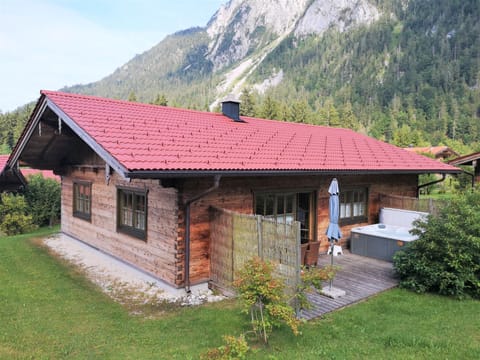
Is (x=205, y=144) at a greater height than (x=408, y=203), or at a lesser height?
greater

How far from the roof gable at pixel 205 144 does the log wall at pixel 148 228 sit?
1.00m

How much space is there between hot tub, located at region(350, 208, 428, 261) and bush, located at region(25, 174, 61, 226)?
15790mm

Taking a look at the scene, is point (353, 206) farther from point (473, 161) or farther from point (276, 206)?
point (473, 161)

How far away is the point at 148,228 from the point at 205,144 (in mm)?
2289

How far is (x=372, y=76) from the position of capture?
129 meters

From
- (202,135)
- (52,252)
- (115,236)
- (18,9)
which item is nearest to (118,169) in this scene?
(202,135)

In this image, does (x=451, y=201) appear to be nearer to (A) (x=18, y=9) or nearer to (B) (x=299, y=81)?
(A) (x=18, y=9)

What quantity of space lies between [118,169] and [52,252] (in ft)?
21.6

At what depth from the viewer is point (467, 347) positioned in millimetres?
5012

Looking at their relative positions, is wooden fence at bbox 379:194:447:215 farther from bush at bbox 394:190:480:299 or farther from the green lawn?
the green lawn

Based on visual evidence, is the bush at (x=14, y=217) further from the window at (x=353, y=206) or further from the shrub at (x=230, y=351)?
the shrub at (x=230, y=351)

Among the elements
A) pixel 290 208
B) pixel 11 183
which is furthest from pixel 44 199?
pixel 290 208

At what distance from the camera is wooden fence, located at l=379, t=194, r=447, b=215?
1041cm

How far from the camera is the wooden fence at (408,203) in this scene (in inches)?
410
